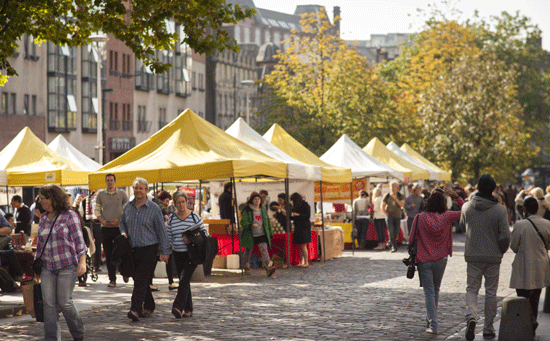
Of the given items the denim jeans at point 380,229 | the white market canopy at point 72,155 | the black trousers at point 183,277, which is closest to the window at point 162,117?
the white market canopy at point 72,155

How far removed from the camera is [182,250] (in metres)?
12.7

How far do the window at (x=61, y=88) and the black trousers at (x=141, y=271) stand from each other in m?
47.7

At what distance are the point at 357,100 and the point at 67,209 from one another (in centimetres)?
4588

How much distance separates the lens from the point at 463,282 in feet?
58.5

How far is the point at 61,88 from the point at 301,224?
42280 mm

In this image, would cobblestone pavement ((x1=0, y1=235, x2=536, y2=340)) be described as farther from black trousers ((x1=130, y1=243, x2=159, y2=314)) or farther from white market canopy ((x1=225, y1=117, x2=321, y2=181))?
white market canopy ((x1=225, y1=117, x2=321, y2=181))

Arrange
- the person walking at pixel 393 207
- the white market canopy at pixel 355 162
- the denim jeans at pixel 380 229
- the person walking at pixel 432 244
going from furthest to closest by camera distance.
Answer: the white market canopy at pixel 355 162
the denim jeans at pixel 380 229
the person walking at pixel 393 207
the person walking at pixel 432 244

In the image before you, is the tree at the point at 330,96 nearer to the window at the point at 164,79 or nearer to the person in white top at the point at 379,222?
the window at the point at 164,79

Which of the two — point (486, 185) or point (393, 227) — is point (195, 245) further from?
point (393, 227)

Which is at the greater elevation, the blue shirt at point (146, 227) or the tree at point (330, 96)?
the tree at point (330, 96)

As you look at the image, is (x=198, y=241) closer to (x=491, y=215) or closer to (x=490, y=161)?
(x=491, y=215)

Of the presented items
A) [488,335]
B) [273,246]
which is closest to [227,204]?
[273,246]

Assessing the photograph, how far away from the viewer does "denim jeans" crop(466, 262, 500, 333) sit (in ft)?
35.1

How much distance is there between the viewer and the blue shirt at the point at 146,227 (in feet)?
40.5
